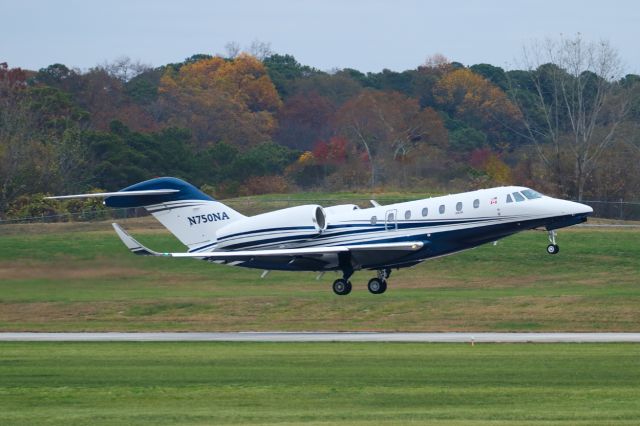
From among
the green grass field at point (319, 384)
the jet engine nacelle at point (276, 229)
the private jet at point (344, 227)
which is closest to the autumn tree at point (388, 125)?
the private jet at point (344, 227)

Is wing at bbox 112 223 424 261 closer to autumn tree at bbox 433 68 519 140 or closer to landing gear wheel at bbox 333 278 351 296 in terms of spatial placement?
landing gear wheel at bbox 333 278 351 296

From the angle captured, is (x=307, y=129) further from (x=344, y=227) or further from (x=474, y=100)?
(x=344, y=227)

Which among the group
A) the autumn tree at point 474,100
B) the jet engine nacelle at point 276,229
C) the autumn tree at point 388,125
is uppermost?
the autumn tree at point 474,100

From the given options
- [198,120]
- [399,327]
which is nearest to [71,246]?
[399,327]

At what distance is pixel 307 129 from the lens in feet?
416

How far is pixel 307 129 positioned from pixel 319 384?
3977 inches

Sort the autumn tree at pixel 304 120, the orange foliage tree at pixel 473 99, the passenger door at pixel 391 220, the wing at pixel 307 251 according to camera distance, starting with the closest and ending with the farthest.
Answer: the wing at pixel 307 251
the passenger door at pixel 391 220
the autumn tree at pixel 304 120
the orange foliage tree at pixel 473 99

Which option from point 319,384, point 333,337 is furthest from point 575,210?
point 319,384

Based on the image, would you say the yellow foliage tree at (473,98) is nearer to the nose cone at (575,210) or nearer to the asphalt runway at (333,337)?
the nose cone at (575,210)

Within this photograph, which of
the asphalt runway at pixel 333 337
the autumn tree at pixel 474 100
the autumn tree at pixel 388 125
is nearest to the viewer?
the asphalt runway at pixel 333 337

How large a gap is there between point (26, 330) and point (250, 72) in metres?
94.5

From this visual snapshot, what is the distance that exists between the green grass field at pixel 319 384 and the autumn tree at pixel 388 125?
64.8 meters

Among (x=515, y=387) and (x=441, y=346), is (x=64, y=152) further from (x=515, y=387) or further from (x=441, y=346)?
(x=515, y=387)

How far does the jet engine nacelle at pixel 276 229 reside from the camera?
42969 millimetres
